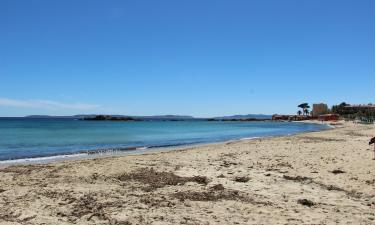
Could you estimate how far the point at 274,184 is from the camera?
1099 centimetres

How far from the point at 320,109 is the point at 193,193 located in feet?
534

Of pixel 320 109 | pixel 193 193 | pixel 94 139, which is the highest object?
pixel 320 109

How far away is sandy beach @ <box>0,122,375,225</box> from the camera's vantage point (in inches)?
308

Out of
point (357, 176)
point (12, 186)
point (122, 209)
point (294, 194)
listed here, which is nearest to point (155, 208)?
point (122, 209)

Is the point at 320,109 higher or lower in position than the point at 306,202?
higher

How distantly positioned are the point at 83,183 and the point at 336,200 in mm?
6365

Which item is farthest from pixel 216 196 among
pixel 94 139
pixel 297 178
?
pixel 94 139

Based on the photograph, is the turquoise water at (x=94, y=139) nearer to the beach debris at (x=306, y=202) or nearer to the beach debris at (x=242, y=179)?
the beach debris at (x=242, y=179)

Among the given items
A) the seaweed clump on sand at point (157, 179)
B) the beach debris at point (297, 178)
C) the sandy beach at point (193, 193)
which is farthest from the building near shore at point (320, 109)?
the seaweed clump on sand at point (157, 179)

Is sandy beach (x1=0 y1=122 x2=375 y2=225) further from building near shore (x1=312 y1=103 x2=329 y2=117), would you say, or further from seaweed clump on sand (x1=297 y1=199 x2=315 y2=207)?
building near shore (x1=312 y1=103 x2=329 y2=117)

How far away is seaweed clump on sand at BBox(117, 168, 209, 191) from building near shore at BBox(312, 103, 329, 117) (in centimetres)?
15711

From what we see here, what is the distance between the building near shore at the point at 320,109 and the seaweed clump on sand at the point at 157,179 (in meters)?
157

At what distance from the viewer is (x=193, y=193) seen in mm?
9867

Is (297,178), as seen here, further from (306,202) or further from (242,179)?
(306,202)
